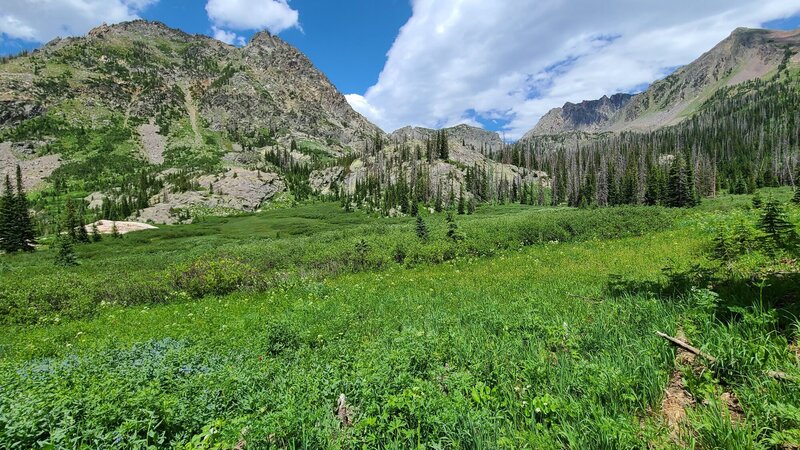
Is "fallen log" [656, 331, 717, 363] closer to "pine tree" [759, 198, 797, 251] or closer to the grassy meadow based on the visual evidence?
the grassy meadow

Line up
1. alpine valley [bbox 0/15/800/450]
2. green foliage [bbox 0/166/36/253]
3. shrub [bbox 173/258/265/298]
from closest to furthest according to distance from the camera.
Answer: alpine valley [bbox 0/15/800/450], shrub [bbox 173/258/265/298], green foliage [bbox 0/166/36/253]

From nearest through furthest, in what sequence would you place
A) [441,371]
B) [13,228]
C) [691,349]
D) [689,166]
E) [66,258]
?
[691,349] → [441,371] → [66,258] → [13,228] → [689,166]

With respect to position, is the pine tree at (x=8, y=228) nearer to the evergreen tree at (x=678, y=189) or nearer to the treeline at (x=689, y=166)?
the treeline at (x=689, y=166)

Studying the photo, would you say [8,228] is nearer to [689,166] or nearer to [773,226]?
[773,226]

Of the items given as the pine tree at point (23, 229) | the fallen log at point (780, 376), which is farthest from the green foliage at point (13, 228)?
the fallen log at point (780, 376)

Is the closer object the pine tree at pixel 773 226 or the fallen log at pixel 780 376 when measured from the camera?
the fallen log at pixel 780 376

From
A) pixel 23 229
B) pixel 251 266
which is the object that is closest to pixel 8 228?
pixel 23 229

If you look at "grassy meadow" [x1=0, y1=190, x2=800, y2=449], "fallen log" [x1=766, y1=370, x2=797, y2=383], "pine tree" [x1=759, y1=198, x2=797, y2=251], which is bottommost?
"grassy meadow" [x1=0, y1=190, x2=800, y2=449]

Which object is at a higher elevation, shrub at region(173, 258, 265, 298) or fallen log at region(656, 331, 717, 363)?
fallen log at region(656, 331, 717, 363)

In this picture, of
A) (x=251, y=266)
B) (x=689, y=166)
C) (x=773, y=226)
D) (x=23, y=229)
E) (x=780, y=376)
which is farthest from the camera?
(x=689, y=166)

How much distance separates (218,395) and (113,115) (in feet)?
850

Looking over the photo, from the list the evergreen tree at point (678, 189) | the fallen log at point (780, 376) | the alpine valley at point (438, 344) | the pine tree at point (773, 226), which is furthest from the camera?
the evergreen tree at point (678, 189)

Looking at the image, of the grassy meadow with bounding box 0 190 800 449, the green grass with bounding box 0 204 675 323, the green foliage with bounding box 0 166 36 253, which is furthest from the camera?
the green foliage with bounding box 0 166 36 253

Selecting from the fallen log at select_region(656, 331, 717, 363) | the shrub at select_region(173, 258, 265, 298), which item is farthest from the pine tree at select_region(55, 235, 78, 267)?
the fallen log at select_region(656, 331, 717, 363)
